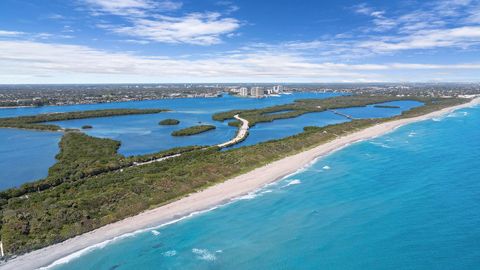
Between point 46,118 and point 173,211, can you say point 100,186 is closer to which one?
point 173,211

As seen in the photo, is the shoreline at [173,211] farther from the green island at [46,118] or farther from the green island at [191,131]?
the green island at [46,118]

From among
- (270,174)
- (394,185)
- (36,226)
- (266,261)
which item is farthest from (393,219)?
(36,226)

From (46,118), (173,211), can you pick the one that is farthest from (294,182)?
(46,118)

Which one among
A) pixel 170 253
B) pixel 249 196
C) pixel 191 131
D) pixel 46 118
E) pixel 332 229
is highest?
pixel 46 118

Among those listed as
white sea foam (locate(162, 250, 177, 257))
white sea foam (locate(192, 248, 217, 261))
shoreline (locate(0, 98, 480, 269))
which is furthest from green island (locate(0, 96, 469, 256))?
white sea foam (locate(192, 248, 217, 261))

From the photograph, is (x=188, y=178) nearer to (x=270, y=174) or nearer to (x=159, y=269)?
(x=270, y=174)

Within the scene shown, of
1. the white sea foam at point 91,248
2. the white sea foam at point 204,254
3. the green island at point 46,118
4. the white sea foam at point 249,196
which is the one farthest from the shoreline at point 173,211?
the green island at point 46,118
